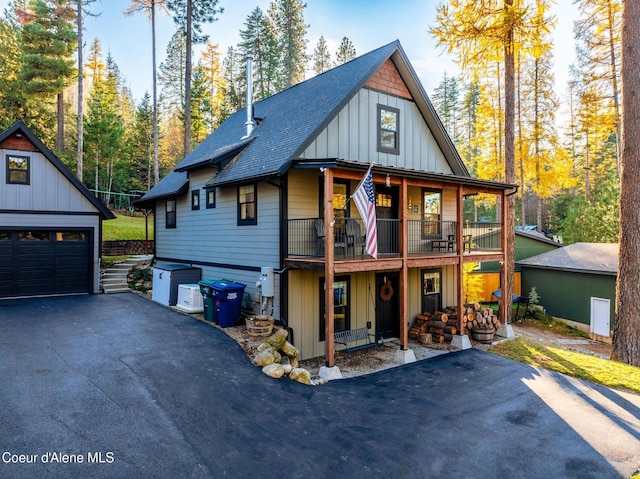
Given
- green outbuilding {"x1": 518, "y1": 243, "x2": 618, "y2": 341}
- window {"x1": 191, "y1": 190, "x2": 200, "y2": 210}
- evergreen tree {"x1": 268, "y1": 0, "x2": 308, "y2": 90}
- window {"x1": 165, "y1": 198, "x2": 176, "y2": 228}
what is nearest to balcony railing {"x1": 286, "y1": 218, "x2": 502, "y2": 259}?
window {"x1": 191, "y1": 190, "x2": 200, "y2": 210}

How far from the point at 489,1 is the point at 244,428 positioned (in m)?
15.7

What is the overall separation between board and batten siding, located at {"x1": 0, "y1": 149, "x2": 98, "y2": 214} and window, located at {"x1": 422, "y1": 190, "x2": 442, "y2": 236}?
12769mm

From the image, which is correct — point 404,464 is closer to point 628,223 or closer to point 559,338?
point 628,223

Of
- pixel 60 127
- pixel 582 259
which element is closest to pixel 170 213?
pixel 60 127

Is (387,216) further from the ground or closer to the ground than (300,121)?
closer to the ground

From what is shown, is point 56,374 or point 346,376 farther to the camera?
point 346,376

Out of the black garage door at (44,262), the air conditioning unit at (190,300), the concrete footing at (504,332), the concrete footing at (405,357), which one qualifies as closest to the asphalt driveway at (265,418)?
the concrete footing at (405,357)

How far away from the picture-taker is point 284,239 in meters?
9.43

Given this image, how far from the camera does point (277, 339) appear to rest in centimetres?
837

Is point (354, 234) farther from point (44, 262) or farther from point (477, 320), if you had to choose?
point (44, 262)

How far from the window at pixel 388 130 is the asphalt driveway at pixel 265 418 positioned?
6.84 metres

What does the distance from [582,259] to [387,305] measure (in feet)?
36.9

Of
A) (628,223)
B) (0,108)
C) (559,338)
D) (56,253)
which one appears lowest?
(559,338)

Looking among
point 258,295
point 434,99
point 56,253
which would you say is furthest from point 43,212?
point 434,99
